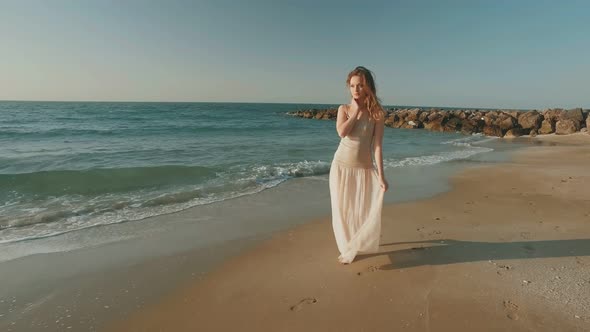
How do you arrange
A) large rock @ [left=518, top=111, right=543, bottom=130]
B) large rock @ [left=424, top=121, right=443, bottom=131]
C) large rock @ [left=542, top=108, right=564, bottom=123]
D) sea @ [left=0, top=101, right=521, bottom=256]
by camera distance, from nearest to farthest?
sea @ [left=0, top=101, right=521, bottom=256]
large rock @ [left=542, top=108, right=564, bottom=123]
large rock @ [left=518, top=111, right=543, bottom=130]
large rock @ [left=424, top=121, right=443, bottom=131]

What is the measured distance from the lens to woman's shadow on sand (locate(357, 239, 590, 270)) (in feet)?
13.4

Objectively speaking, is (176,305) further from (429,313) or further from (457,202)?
(457,202)

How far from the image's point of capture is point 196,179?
9.67 metres

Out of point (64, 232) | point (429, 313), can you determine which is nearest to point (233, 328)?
point (429, 313)

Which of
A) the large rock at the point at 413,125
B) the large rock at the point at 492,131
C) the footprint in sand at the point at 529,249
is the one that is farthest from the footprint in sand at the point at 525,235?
the large rock at the point at 413,125

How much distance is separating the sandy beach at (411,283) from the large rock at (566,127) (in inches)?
1022

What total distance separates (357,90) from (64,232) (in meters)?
5.22

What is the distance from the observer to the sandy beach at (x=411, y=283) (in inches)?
114

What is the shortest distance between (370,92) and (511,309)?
8.01ft

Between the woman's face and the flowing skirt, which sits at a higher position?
the woman's face

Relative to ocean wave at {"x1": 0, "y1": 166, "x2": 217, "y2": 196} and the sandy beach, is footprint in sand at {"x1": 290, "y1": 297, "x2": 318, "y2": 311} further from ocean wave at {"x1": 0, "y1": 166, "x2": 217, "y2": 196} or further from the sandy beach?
ocean wave at {"x1": 0, "y1": 166, "x2": 217, "y2": 196}

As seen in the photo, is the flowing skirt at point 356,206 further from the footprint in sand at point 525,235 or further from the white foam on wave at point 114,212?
the white foam on wave at point 114,212

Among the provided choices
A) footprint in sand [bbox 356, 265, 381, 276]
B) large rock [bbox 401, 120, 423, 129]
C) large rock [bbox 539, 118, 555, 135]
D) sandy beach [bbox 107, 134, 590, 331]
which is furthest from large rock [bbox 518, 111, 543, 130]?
footprint in sand [bbox 356, 265, 381, 276]

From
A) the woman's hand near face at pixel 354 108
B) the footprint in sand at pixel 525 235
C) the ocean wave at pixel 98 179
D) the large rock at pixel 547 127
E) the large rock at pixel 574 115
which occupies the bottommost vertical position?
the ocean wave at pixel 98 179
